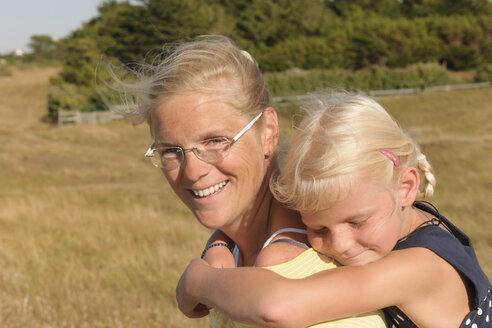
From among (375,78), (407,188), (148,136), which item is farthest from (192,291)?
(375,78)

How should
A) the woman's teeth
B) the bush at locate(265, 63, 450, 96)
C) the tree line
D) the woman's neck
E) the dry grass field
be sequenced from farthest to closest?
1. the tree line
2. the bush at locate(265, 63, 450, 96)
3. the dry grass field
4. the woman's neck
5. the woman's teeth

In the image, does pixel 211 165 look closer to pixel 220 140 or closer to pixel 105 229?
pixel 220 140

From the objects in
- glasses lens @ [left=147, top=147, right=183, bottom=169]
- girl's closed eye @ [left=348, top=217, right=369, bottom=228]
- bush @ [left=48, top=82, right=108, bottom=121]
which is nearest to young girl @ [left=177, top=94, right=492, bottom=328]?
girl's closed eye @ [left=348, top=217, right=369, bottom=228]

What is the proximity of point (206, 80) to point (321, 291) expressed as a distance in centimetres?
83

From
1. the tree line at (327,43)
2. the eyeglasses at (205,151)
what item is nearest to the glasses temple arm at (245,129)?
the eyeglasses at (205,151)

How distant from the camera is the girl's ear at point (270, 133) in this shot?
2.16m

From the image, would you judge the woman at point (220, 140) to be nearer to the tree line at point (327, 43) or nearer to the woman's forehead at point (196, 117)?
the woman's forehead at point (196, 117)

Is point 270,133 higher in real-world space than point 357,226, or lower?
higher

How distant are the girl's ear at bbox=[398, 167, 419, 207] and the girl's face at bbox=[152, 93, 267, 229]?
0.52m

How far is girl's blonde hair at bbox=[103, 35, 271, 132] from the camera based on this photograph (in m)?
1.94

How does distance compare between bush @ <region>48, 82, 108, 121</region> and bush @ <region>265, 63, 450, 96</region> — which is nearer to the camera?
bush @ <region>48, 82, 108, 121</region>

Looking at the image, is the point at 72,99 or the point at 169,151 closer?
the point at 169,151

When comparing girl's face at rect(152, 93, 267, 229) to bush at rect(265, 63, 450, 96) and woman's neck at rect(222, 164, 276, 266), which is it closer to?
woman's neck at rect(222, 164, 276, 266)

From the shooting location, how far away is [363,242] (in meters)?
1.78
